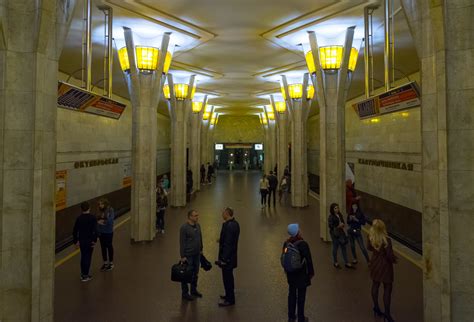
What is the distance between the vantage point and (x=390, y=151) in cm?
1337

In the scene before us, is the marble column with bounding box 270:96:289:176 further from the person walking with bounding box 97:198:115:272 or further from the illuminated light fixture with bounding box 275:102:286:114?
the person walking with bounding box 97:198:115:272

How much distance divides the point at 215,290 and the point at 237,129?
36.1 metres

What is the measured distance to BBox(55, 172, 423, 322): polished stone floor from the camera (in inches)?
202

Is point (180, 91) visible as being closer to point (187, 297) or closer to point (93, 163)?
point (93, 163)

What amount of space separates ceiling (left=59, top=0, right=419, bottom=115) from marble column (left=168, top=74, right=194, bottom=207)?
82.2 inches

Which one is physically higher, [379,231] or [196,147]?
[196,147]

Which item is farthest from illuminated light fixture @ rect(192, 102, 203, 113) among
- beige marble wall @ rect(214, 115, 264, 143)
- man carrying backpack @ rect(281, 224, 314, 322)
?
beige marble wall @ rect(214, 115, 264, 143)

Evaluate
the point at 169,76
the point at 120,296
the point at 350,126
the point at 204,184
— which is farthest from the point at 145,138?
the point at 204,184

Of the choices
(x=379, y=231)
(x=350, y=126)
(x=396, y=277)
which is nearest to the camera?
(x=379, y=231)

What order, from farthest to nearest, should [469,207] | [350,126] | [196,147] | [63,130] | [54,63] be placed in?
[196,147] → [350,126] → [63,130] → [54,63] → [469,207]

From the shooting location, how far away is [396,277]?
6570mm

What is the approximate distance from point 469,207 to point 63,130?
11.9m

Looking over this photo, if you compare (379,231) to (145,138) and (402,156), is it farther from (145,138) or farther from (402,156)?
(402,156)

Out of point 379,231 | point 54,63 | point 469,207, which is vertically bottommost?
point 379,231
